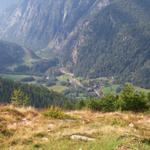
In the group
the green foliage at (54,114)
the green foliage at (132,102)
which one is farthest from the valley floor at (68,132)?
the green foliage at (132,102)

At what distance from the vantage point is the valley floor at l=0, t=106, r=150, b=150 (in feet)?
66.2

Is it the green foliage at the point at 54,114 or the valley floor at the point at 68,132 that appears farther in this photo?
the green foliage at the point at 54,114

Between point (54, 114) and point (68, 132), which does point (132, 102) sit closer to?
point (54, 114)

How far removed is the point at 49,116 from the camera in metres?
31.0

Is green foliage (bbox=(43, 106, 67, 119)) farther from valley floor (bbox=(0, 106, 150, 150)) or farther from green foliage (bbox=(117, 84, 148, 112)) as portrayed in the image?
green foliage (bbox=(117, 84, 148, 112))

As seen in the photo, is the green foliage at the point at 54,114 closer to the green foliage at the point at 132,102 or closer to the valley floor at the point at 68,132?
the valley floor at the point at 68,132

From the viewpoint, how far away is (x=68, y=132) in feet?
77.8

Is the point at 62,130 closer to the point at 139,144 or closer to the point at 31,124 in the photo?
the point at 31,124

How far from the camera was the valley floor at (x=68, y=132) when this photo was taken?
2017cm

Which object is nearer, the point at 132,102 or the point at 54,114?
the point at 54,114

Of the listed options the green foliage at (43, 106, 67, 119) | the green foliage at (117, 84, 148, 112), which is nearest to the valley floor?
the green foliage at (43, 106, 67, 119)

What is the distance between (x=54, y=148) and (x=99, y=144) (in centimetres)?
218

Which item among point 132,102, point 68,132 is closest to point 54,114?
point 68,132

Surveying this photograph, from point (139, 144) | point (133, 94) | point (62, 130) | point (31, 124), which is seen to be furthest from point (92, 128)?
point (133, 94)
